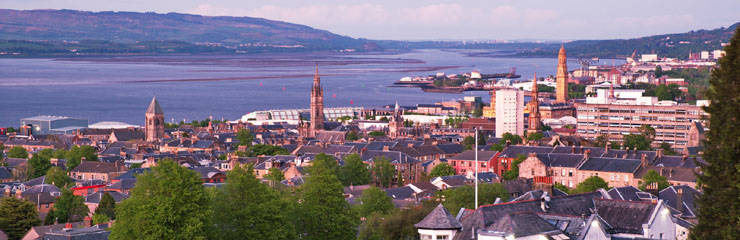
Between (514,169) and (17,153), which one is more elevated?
(514,169)

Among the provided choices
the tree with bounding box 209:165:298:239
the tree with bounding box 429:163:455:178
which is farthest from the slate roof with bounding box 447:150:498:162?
the tree with bounding box 209:165:298:239

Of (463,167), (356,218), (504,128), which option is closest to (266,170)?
(463,167)

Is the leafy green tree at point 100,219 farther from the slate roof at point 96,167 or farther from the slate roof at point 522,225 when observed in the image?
the slate roof at point 96,167

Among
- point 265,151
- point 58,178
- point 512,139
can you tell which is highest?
point 58,178

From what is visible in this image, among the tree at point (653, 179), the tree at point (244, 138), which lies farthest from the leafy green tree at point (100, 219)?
the tree at point (244, 138)

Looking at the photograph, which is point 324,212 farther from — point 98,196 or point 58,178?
point 58,178

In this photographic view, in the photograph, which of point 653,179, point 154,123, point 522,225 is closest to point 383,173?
point 653,179

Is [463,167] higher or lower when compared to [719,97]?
lower

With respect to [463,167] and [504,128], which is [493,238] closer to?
[463,167]
